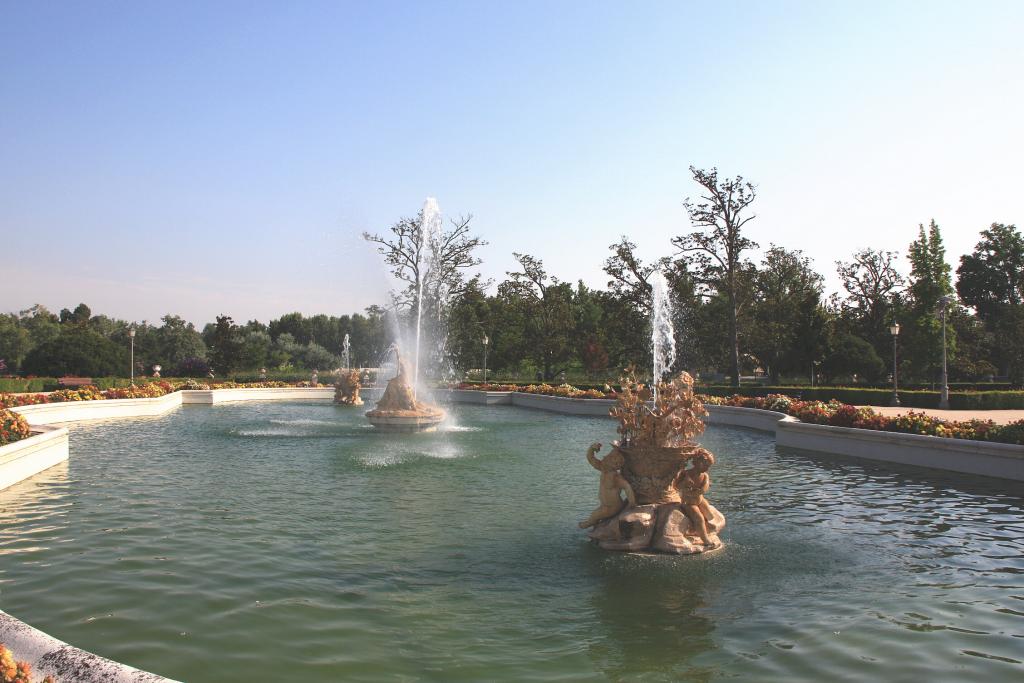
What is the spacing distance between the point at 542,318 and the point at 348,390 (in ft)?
63.6

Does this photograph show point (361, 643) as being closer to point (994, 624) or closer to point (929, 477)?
point (994, 624)

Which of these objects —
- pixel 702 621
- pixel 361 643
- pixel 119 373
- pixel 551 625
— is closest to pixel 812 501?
pixel 702 621

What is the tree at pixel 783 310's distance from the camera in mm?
45312

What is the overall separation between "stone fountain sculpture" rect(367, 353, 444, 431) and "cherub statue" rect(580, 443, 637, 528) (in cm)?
1268

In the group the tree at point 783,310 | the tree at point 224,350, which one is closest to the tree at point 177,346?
the tree at point 224,350

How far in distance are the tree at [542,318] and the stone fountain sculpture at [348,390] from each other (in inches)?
710

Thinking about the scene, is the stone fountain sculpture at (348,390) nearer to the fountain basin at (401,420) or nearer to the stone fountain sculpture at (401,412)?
the stone fountain sculpture at (401,412)

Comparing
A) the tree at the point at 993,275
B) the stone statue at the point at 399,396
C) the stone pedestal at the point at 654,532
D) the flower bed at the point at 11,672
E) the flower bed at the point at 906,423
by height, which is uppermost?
the tree at the point at 993,275

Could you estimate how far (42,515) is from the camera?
9750mm

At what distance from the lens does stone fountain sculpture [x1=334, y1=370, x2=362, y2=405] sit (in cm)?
3531

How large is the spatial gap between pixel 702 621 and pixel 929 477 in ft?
31.6

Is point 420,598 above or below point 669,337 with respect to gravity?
below

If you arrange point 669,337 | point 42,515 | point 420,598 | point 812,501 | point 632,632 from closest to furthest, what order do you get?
1. point 632,632
2. point 420,598
3. point 42,515
4. point 812,501
5. point 669,337

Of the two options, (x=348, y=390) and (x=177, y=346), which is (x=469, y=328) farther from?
(x=177, y=346)
